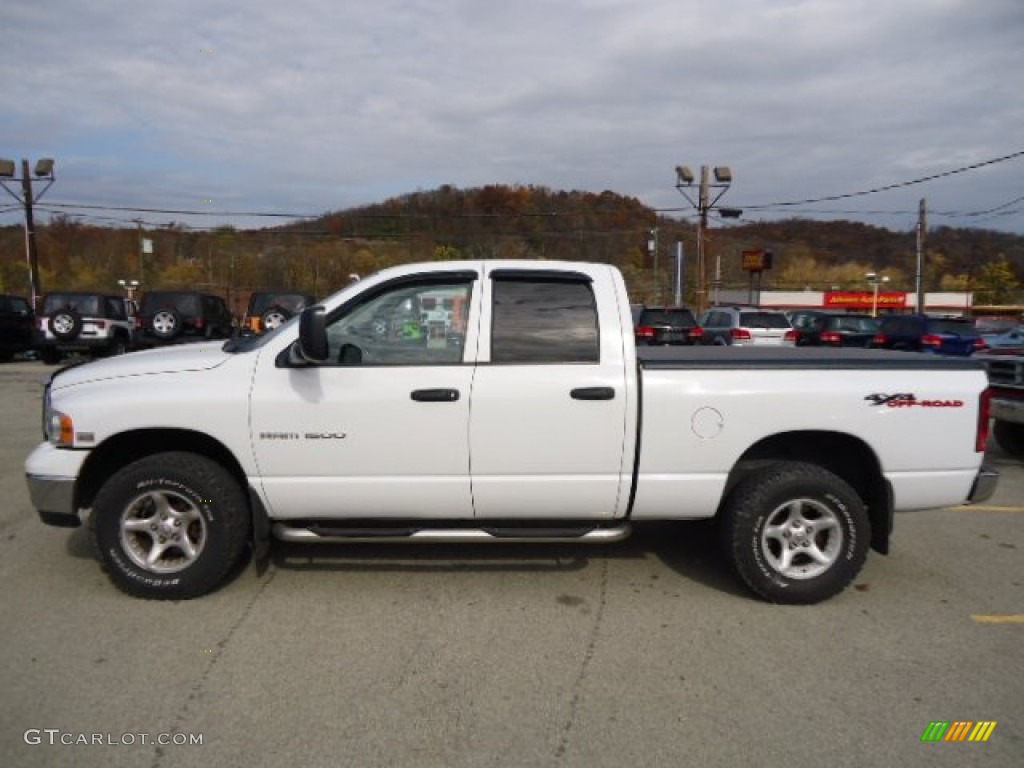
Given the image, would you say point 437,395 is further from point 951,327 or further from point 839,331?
point 839,331

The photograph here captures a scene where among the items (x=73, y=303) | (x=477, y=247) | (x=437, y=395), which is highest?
(x=477, y=247)

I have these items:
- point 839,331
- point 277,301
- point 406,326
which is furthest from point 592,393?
point 839,331

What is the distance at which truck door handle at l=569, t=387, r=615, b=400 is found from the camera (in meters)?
3.76

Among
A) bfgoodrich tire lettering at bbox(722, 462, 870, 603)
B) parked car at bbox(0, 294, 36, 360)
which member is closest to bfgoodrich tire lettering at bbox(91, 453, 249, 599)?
bfgoodrich tire lettering at bbox(722, 462, 870, 603)

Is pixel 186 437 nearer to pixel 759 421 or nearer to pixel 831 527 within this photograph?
pixel 759 421

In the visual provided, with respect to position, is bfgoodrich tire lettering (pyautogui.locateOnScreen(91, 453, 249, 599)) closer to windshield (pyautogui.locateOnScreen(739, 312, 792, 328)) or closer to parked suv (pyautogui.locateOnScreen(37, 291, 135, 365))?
parked suv (pyautogui.locateOnScreen(37, 291, 135, 365))

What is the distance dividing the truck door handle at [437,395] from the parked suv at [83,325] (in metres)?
17.2

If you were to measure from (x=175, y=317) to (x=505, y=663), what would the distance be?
1622 centimetres

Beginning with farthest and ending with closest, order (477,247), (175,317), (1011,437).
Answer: (477,247) < (175,317) < (1011,437)

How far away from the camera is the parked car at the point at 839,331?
21.7 m

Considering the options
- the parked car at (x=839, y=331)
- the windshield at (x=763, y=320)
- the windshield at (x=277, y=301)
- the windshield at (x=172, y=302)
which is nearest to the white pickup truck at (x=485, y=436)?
the windshield at (x=277, y=301)

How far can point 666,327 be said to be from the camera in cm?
1745

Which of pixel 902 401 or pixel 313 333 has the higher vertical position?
pixel 313 333

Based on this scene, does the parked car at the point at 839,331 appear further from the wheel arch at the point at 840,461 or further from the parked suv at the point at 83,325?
the parked suv at the point at 83,325
